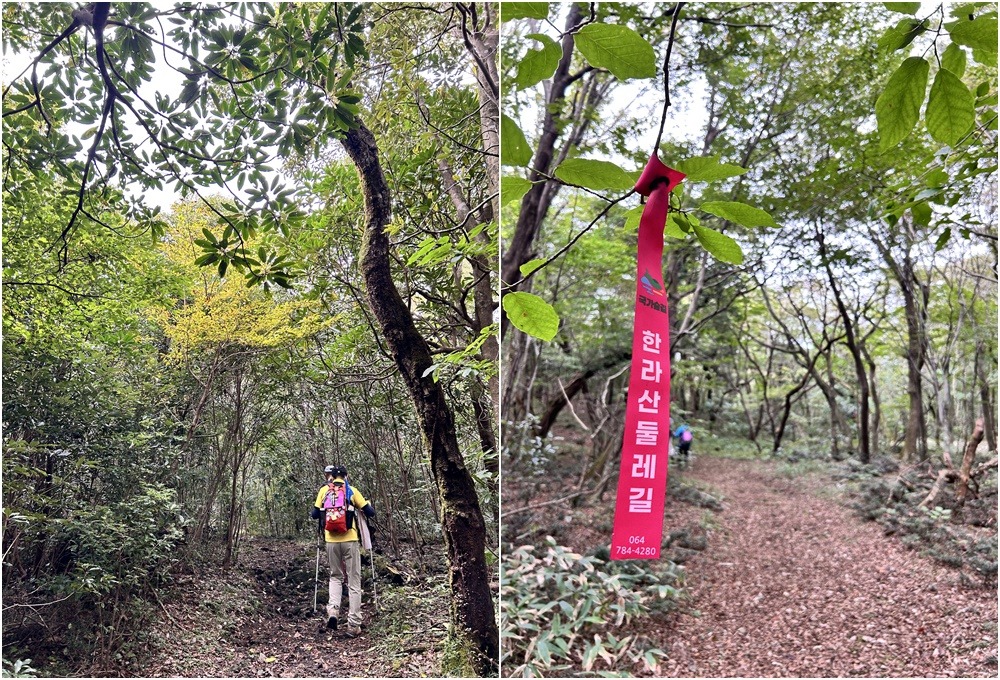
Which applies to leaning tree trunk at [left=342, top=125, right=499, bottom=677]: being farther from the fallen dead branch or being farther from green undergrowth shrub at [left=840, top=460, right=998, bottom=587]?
the fallen dead branch

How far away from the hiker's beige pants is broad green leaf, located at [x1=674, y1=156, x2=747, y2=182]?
4.06ft

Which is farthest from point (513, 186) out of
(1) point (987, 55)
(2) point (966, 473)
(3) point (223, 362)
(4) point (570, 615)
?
(2) point (966, 473)

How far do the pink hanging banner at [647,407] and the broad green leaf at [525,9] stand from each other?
0.16 meters

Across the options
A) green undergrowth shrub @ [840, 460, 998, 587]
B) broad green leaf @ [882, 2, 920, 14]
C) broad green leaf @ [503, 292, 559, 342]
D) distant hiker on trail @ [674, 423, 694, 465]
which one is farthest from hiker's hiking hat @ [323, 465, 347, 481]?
distant hiker on trail @ [674, 423, 694, 465]

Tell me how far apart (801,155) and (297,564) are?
335 centimetres

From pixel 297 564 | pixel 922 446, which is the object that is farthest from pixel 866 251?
pixel 297 564

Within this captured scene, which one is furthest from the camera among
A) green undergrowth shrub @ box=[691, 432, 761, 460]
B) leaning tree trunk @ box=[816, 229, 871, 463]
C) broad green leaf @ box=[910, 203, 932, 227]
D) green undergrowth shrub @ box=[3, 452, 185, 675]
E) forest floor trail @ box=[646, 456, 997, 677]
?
green undergrowth shrub @ box=[691, 432, 761, 460]

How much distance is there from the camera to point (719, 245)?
514 mm

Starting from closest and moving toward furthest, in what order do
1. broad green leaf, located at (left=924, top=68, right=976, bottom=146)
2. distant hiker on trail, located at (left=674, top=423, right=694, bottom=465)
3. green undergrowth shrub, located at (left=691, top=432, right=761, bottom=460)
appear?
broad green leaf, located at (left=924, top=68, right=976, bottom=146) < distant hiker on trail, located at (left=674, top=423, right=694, bottom=465) < green undergrowth shrub, located at (left=691, top=432, right=761, bottom=460)

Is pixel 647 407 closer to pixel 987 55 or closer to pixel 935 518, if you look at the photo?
pixel 987 55

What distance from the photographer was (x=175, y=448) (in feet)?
4.54

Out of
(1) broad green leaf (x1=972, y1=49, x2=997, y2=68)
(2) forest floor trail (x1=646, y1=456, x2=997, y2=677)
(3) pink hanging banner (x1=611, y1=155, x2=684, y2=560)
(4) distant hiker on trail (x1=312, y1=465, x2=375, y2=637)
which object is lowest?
(2) forest floor trail (x1=646, y1=456, x2=997, y2=677)

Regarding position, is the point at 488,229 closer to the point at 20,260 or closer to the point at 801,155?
the point at 20,260

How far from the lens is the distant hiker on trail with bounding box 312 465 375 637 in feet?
4.60
